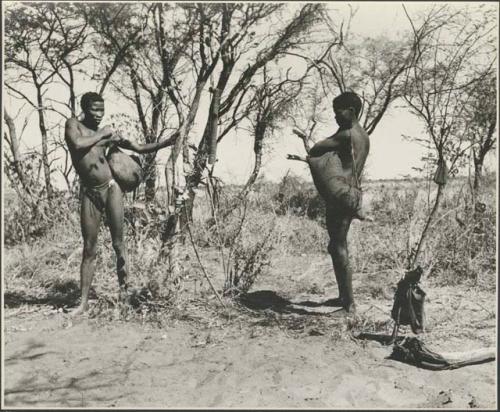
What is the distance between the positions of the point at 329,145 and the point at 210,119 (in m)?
6.02

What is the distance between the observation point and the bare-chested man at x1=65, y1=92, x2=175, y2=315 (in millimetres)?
4680

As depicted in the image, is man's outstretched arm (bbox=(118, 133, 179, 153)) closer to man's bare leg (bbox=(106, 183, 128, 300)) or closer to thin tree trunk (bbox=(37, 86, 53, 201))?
man's bare leg (bbox=(106, 183, 128, 300))

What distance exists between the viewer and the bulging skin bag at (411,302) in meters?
4.06

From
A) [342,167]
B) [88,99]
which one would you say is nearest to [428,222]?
[342,167]

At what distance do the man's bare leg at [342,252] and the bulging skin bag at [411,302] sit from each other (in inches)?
26.8

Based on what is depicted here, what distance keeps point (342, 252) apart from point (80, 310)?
229 cm

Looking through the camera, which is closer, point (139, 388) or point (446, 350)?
point (139, 388)

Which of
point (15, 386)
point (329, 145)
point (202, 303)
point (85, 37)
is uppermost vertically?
point (85, 37)

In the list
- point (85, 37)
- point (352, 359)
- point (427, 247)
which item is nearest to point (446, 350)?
point (352, 359)

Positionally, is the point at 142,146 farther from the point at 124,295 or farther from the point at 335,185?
the point at 335,185

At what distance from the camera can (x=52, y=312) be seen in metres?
4.99

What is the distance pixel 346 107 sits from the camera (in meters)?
4.64

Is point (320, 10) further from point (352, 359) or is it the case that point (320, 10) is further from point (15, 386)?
point (15, 386)

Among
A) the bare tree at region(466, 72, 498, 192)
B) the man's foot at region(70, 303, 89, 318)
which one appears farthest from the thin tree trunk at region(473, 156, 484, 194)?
the man's foot at region(70, 303, 89, 318)
